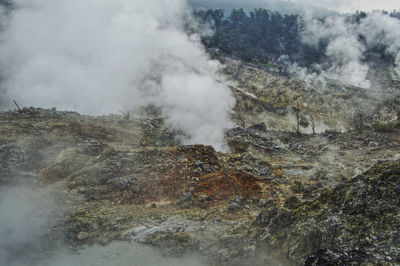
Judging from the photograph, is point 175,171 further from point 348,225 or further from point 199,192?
point 348,225

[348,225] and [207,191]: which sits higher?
[207,191]

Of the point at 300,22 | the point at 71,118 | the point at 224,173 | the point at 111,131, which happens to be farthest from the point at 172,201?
the point at 300,22

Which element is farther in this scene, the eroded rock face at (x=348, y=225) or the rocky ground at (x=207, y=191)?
the rocky ground at (x=207, y=191)

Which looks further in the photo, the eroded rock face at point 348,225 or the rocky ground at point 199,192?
the rocky ground at point 199,192

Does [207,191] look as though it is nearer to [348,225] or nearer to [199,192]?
[199,192]

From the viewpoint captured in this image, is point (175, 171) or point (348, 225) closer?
point (348, 225)

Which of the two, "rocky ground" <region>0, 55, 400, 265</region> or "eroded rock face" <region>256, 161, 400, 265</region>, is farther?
"rocky ground" <region>0, 55, 400, 265</region>

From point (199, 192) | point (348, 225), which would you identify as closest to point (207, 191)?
point (199, 192)

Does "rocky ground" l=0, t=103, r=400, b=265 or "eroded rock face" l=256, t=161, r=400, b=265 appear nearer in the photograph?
"eroded rock face" l=256, t=161, r=400, b=265

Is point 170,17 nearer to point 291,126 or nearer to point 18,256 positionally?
point 291,126
